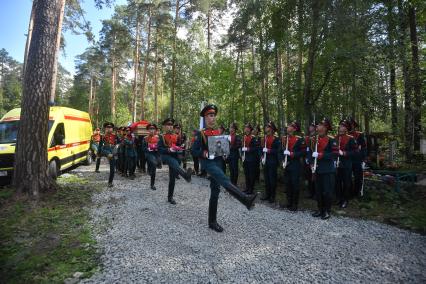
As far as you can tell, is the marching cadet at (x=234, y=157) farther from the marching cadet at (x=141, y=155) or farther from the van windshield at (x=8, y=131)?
the van windshield at (x=8, y=131)

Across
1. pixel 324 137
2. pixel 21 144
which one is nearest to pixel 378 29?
pixel 324 137

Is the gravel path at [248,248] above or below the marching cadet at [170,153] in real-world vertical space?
below

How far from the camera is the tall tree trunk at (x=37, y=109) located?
695 centimetres

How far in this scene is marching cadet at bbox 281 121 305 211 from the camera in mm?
7168

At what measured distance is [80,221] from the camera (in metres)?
5.83

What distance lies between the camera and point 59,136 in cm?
1057

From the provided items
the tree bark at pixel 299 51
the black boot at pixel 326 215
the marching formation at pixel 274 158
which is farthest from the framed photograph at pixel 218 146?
the tree bark at pixel 299 51

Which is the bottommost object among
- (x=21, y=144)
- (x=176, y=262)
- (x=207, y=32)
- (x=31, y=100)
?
(x=176, y=262)

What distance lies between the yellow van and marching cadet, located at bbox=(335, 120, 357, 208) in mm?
8703

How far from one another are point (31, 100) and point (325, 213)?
728 cm

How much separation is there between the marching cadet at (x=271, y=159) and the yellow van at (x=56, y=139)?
683cm

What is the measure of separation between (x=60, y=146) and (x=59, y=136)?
0.49m

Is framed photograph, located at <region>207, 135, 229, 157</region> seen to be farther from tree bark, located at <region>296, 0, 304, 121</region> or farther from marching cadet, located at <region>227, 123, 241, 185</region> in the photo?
tree bark, located at <region>296, 0, 304, 121</region>

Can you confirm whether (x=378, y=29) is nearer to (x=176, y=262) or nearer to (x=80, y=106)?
(x=176, y=262)
